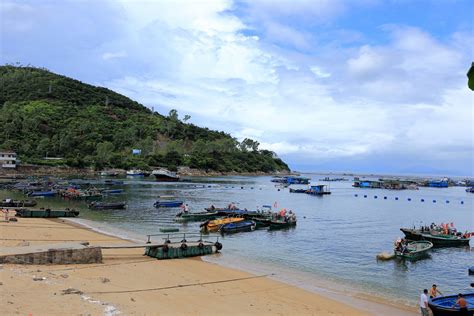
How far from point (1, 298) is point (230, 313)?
9.13 metres

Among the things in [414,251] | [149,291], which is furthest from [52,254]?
[414,251]

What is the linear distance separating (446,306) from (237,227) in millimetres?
30442

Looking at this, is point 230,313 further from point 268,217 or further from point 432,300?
point 268,217

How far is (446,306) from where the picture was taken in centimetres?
1905

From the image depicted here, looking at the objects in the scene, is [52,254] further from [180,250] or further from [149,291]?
[180,250]

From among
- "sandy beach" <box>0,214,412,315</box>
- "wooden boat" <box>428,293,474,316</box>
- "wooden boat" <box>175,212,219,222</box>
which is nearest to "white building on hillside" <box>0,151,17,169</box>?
"wooden boat" <box>175,212,219,222</box>

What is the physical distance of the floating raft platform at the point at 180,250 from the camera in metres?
29.9

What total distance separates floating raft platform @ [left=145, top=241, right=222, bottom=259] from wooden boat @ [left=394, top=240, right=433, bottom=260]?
604 inches

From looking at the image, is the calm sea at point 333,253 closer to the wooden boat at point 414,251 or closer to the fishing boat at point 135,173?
the wooden boat at point 414,251

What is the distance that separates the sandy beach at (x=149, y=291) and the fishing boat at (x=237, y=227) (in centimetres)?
1641

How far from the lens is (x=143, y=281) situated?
2264cm

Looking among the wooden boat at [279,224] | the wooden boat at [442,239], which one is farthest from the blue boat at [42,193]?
the wooden boat at [442,239]

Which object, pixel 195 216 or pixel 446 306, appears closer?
pixel 446 306

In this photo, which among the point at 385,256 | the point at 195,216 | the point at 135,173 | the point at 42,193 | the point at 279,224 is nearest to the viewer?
the point at 385,256
